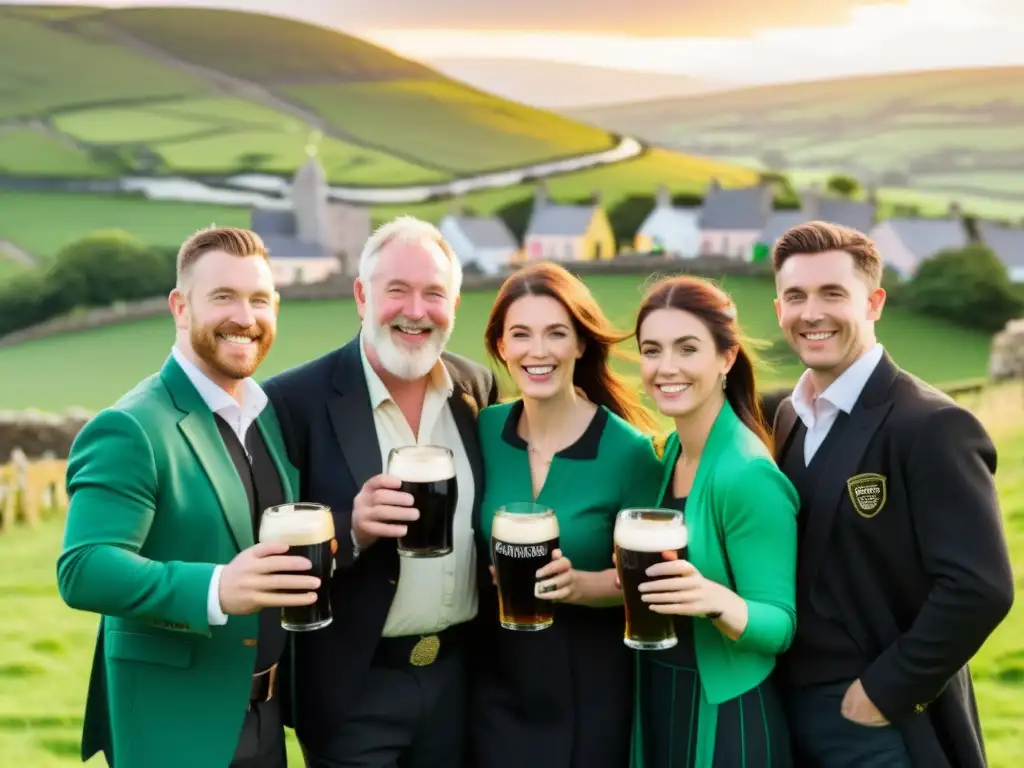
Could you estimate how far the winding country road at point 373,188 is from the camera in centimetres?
5203

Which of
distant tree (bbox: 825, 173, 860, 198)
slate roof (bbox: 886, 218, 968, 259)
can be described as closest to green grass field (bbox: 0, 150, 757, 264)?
distant tree (bbox: 825, 173, 860, 198)

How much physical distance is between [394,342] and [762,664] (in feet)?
6.94

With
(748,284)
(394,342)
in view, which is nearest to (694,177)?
(748,284)

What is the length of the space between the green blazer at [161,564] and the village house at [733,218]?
147ft

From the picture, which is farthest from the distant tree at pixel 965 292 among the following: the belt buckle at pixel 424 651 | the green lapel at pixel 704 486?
the belt buckle at pixel 424 651

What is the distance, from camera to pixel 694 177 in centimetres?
5359

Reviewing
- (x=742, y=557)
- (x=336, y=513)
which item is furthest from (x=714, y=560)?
(x=336, y=513)

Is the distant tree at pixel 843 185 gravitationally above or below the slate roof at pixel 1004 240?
above

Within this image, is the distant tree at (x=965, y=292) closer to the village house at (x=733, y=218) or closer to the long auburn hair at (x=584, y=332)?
the village house at (x=733, y=218)

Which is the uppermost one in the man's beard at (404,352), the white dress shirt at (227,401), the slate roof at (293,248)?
the slate roof at (293,248)

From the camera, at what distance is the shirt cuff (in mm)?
3359

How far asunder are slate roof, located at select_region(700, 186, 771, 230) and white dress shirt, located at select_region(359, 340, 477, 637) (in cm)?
4551

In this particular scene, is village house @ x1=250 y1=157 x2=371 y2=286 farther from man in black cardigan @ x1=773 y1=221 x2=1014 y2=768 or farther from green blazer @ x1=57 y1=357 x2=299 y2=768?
man in black cardigan @ x1=773 y1=221 x2=1014 y2=768

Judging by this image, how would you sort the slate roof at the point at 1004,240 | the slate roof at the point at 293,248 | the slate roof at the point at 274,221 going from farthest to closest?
1. the slate roof at the point at 274,221
2. the slate roof at the point at 293,248
3. the slate roof at the point at 1004,240
